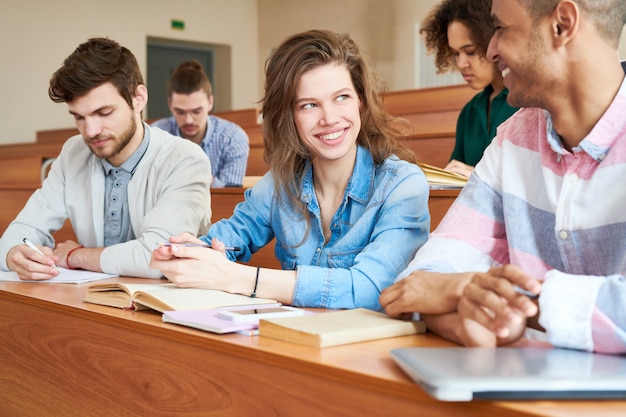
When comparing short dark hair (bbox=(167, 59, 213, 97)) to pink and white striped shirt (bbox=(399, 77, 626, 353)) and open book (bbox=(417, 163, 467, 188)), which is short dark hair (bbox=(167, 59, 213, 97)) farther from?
pink and white striped shirt (bbox=(399, 77, 626, 353))

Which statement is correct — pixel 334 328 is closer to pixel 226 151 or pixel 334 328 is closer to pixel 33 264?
pixel 33 264

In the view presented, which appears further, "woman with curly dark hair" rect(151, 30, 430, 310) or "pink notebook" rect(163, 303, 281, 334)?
"woman with curly dark hair" rect(151, 30, 430, 310)

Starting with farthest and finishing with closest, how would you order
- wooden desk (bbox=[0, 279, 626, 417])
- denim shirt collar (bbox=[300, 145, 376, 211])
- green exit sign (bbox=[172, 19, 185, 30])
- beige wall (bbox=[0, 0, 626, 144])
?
green exit sign (bbox=[172, 19, 185, 30]) → beige wall (bbox=[0, 0, 626, 144]) → denim shirt collar (bbox=[300, 145, 376, 211]) → wooden desk (bbox=[0, 279, 626, 417])

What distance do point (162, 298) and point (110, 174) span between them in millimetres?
944

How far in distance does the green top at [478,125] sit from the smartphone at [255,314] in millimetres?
1628

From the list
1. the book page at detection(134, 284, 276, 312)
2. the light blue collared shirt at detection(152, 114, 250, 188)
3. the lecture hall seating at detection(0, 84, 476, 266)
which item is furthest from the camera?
the light blue collared shirt at detection(152, 114, 250, 188)

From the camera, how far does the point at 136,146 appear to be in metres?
2.11

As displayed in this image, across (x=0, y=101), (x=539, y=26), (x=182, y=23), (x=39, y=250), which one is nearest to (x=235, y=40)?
(x=182, y=23)

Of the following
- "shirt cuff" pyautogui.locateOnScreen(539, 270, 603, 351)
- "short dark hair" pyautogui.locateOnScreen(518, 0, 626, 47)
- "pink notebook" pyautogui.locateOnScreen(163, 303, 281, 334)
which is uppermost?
"short dark hair" pyautogui.locateOnScreen(518, 0, 626, 47)

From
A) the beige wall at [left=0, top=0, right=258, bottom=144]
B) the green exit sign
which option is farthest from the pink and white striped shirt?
the green exit sign

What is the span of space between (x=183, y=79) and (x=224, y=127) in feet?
1.09

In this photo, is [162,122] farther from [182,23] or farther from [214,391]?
[182,23]

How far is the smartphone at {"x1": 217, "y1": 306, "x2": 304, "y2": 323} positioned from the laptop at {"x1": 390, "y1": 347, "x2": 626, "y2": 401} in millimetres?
332

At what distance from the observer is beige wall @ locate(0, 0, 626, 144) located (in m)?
7.31
